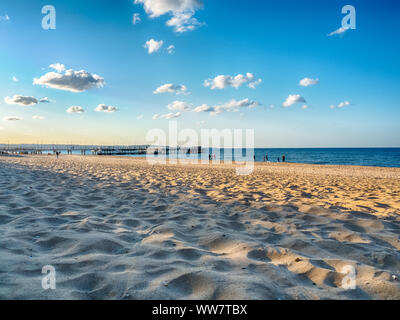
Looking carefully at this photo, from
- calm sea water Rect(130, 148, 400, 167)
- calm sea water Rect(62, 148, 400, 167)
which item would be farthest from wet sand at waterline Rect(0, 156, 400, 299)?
calm sea water Rect(130, 148, 400, 167)

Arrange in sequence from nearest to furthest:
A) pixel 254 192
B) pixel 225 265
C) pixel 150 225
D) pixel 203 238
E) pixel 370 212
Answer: pixel 225 265, pixel 203 238, pixel 150 225, pixel 370 212, pixel 254 192

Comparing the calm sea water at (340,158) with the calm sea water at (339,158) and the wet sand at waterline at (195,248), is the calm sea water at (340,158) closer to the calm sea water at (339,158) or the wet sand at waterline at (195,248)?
the calm sea water at (339,158)

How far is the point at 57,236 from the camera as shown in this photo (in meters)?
2.69

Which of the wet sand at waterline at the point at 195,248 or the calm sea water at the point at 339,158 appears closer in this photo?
the wet sand at waterline at the point at 195,248

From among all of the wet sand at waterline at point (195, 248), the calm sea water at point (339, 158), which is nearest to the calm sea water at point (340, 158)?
the calm sea water at point (339, 158)

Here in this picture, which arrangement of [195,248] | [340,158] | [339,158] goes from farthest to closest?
[340,158] → [339,158] → [195,248]

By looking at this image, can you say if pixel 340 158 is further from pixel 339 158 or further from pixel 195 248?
pixel 195 248

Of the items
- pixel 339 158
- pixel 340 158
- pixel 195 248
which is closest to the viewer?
pixel 195 248

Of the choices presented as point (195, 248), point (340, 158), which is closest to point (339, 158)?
point (340, 158)

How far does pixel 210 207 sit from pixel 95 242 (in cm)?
242

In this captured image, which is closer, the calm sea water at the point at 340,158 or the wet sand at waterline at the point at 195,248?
the wet sand at waterline at the point at 195,248

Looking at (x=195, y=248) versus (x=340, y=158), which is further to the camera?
(x=340, y=158)
